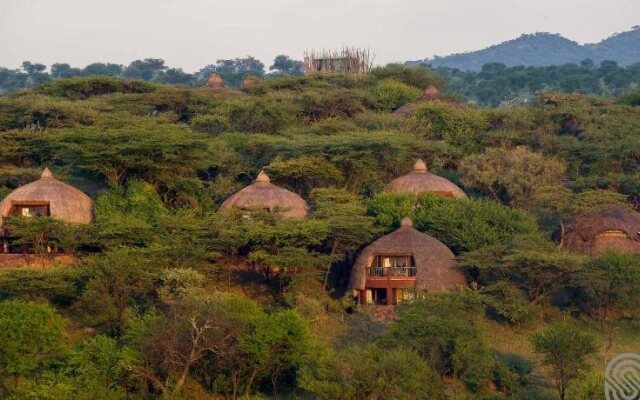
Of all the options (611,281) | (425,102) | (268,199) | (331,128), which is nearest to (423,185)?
(268,199)

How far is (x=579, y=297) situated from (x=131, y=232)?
11.7 m

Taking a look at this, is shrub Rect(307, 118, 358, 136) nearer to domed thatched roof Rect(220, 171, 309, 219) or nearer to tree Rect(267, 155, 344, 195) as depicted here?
tree Rect(267, 155, 344, 195)

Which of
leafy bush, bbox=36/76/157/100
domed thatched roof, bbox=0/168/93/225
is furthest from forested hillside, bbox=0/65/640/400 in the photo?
leafy bush, bbox=36/76/157/100

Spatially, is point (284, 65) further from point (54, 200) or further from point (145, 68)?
point (54, 200)

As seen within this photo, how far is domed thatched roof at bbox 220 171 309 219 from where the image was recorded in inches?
1416

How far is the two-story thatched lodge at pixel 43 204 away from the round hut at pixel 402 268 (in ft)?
26.2

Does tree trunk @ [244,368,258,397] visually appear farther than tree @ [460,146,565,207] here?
No

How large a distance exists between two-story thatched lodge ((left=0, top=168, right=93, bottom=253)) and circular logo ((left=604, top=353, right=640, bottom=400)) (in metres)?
15.0

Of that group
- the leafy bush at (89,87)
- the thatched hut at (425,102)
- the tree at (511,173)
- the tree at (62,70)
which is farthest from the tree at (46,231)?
the tree at (62,70)

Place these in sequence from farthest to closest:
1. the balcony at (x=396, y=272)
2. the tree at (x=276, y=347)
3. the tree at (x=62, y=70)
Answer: the tree at (x=62, y=70)
the balcony at (x=396, y=272)
the tree at (x=276, y=347)

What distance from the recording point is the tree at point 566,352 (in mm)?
27078

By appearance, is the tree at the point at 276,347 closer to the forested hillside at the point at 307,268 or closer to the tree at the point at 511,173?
the forested hillside at the point at 307,268

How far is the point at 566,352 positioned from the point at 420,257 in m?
6.81

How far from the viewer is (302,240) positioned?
1297 inches
